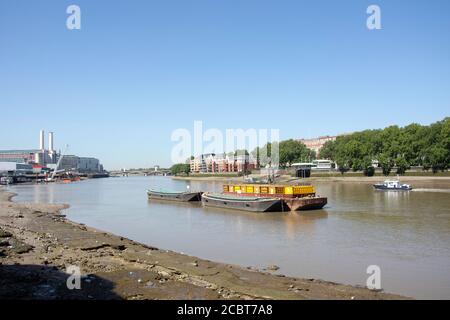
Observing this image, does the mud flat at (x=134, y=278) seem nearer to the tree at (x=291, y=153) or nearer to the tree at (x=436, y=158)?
the tree at (x=436, y=158)

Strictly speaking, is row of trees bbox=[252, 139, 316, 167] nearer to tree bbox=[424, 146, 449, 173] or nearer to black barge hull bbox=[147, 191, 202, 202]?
tree bbox=[424, 146, 449, 173]

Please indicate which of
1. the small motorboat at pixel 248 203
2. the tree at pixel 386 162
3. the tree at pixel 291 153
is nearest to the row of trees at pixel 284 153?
the tree at pixel 291 153

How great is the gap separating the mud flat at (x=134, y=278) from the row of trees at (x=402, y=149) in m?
95.1

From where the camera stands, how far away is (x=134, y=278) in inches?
665

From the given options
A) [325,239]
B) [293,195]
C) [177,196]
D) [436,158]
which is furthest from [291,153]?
[325,239]

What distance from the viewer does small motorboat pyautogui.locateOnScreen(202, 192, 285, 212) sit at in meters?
47.1

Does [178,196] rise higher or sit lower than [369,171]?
lower

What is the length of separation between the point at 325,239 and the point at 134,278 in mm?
16299

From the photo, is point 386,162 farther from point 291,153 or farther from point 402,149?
point 291,153

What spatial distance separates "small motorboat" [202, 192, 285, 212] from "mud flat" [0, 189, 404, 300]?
2392 cm

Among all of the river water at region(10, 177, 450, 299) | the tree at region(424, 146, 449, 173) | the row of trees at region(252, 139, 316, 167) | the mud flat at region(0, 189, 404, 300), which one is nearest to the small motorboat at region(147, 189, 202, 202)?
the river water at region(10, 177, 450, 299)

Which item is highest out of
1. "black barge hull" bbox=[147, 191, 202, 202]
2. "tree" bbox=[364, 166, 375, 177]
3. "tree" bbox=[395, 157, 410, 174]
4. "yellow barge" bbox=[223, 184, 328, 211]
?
"tree" bbox=[395, 157, 410, 174]

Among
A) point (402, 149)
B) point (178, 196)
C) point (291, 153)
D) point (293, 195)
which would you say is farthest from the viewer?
point (291, 153)
